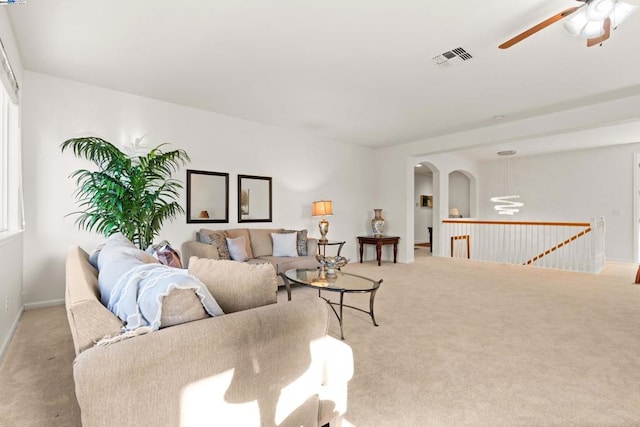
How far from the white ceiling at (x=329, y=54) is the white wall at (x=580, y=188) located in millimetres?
4093

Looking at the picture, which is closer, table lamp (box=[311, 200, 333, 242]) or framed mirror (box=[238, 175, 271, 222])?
framed mirror (box=[238, 175, 271, 222])

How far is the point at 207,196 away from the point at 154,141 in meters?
0.96

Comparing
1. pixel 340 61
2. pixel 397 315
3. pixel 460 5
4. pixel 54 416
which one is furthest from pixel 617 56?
pixel 54 416

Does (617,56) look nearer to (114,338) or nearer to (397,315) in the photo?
(397,315)

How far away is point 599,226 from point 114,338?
24.5 ft

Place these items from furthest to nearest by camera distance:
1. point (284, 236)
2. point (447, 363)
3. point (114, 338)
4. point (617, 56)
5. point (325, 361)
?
point (284, 236)
point (617, 56)
point (447, 363)
point (325, 361)
point (114, 338)

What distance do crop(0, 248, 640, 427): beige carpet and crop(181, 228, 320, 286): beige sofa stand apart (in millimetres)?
886

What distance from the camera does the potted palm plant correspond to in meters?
3.29

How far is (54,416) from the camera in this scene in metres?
1.63

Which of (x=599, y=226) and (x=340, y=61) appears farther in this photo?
(x=599, y=226)

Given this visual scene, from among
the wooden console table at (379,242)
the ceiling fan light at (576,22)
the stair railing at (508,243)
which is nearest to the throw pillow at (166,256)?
the ceiling fan light at (576,22)

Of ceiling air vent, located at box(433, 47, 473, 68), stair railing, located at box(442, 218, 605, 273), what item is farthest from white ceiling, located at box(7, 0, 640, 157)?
stair railing, located at box(442, 218, 605, 273)

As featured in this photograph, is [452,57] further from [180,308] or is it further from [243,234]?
[243,234]

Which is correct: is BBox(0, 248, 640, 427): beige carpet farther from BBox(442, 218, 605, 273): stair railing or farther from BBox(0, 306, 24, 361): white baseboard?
BBox(442, 218, 605, 273): stair railing
